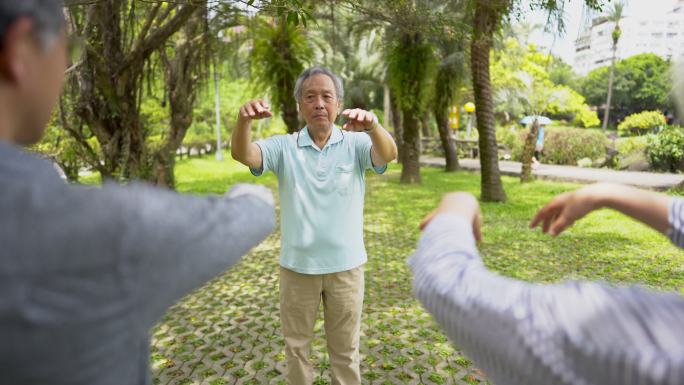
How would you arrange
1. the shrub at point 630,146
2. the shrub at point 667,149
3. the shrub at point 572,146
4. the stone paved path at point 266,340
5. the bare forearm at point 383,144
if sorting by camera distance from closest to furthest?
the bare forearm at point 383,144
the stone paved path at point 266,340
the shrub at point 667,149
the shrub at point 630,146
the shrub at point 572,146

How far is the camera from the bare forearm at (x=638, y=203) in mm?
1080

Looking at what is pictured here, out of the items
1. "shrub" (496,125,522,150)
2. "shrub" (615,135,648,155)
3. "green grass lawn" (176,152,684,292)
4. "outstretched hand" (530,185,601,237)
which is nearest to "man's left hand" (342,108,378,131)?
"outstretched hand" (530,185,601,237)

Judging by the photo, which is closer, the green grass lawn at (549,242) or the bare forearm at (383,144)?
the bare forearm at (383,144)

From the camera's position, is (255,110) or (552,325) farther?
(255,110)

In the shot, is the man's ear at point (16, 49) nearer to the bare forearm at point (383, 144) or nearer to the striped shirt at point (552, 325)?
the striped shirt at point (552, 325)

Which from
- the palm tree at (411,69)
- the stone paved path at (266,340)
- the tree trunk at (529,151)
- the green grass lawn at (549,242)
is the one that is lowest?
the stone paved path at (266,340)

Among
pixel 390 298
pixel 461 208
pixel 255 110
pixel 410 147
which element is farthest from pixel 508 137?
pixel 461 208

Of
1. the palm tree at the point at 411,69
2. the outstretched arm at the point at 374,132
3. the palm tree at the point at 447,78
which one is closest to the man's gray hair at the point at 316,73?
the outstretched arm at the point at 374,132

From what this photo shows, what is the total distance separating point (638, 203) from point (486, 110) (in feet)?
34.1

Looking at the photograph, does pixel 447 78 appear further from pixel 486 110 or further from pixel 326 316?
pixel 326 316

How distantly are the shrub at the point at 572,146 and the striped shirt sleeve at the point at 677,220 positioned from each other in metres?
21.4

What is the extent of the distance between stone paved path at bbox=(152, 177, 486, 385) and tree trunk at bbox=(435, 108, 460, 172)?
11.6 metres

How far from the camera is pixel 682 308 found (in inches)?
29.3

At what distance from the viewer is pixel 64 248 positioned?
27.6 inches
